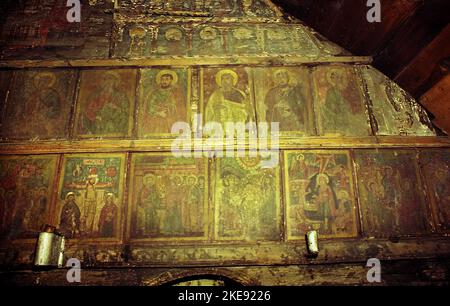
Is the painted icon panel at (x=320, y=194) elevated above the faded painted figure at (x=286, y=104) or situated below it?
below

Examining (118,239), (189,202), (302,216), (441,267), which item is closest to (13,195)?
(118,239)

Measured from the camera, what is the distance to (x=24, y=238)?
13.2 ft

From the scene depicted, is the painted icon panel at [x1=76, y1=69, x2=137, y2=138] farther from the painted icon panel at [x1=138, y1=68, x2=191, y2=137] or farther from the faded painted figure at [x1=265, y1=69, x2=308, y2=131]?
the faded painted figure at [x1=265, y1=69, x2=308, y2=131]

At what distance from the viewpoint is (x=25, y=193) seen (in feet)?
13.8

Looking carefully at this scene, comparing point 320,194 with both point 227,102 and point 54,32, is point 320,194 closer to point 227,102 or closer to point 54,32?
point 227,102

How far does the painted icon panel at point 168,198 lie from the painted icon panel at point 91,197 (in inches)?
7.2

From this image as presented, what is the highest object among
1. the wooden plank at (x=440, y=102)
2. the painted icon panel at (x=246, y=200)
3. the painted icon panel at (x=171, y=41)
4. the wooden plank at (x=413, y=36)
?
the painted icon panel at (x=171, y=41)

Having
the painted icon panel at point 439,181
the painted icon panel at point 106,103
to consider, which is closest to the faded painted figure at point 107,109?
the painted icon panel at point 106,103

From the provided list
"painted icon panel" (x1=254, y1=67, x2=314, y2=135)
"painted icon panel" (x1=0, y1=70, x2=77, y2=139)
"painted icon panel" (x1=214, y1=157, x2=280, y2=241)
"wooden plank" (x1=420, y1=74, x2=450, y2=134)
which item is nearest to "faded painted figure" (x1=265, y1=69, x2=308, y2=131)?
"painted icon panel" (x1=254, y1=67, x2=314, y2=135)

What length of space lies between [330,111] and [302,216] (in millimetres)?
1483

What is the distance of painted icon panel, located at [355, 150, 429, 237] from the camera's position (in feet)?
13.9

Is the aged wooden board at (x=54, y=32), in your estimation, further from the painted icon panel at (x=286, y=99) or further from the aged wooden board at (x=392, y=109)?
the aged wooden board at (x=392, y=109)

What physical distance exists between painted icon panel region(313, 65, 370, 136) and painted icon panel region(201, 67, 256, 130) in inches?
36.3

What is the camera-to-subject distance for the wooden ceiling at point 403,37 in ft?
13.7
